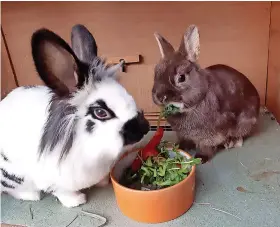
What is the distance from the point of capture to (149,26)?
4.41ft

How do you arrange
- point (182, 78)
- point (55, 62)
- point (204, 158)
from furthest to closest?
1. point (204, 158)
2. point (182, 78)
3. point (55, 62)

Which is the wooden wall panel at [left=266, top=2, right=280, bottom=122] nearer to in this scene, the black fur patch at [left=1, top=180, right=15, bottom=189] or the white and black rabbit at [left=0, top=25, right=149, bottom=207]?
the white and black rabbit at [left=0, top=25, right=149, bottom=207]

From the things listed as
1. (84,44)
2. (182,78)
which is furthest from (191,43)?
(84,44)

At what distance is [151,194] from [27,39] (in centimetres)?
79

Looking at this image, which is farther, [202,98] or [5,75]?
[5,75]

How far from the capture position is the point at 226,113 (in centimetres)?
109

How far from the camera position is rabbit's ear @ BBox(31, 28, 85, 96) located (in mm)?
755

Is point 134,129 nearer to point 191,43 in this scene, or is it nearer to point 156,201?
point 156,201

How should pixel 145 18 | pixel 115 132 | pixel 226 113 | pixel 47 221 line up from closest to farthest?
pixel 115 132
pixel 47 221
pixel 226 113
pixel 145 18

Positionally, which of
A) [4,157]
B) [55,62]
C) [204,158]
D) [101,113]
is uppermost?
[55,62]

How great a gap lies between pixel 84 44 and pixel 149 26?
488 mm

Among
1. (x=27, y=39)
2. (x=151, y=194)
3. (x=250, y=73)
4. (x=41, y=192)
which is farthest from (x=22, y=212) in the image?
(x=250, y=73)

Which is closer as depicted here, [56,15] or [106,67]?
A: [106,67]

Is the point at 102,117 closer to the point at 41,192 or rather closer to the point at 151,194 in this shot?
the point at 151,194
